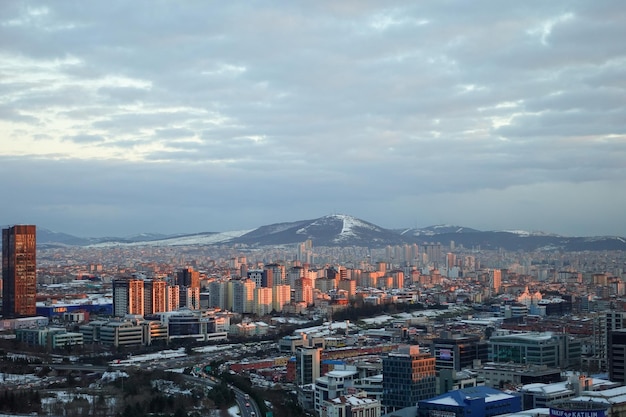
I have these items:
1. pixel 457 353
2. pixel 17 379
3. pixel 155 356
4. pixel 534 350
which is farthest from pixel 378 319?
pixel 17 379

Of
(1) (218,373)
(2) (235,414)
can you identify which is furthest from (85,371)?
(2) (235,414)

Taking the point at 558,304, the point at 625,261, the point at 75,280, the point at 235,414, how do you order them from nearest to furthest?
1. the point at 235,414
2. the point at 558,304
3. the point at 625,261
4. the point at 75,280

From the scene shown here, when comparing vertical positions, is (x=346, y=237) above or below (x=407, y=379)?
above

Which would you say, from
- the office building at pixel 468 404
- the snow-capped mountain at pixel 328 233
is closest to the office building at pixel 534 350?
the office building at pixel 468 404

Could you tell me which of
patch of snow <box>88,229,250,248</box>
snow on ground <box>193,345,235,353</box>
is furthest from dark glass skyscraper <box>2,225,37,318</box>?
patch of snow <box>88,229,250,248</box>

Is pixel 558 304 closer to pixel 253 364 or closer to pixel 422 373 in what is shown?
pixel 253 364

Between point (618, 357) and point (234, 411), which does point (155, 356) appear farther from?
point (618, 357)

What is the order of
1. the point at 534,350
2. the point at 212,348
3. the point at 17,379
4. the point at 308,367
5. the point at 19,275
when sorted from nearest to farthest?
the point at 308,367 → the point at 17,379 → the point at 534,350 → the point at 212,348 → the point at 19,275
